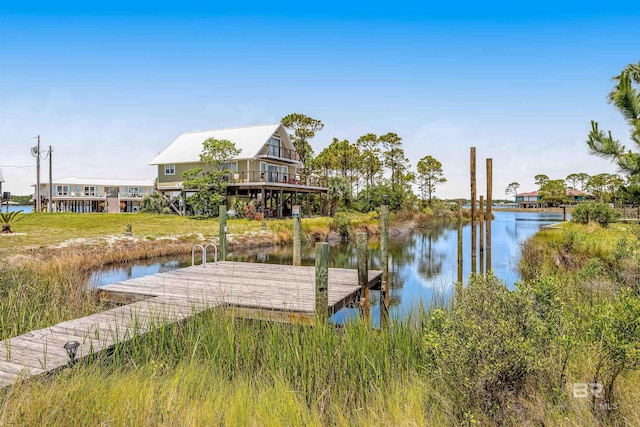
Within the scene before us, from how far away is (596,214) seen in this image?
23.7 metres

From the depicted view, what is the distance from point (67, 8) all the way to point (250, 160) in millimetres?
19496

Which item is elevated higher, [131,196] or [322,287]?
[131,196]

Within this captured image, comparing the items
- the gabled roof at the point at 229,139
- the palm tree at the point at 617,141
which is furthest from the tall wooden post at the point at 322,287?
the gabled roof at the point at 229,139

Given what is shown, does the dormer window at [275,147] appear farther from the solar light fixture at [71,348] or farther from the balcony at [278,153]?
the solar light fixture at [71,348]

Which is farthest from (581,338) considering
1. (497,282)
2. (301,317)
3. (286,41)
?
(286,41)

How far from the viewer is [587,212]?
24469 millimetres

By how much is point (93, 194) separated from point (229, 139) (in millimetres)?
29680

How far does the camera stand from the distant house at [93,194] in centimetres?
5441

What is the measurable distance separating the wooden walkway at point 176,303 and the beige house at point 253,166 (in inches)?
921

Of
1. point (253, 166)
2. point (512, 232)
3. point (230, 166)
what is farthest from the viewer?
point (230, 166)

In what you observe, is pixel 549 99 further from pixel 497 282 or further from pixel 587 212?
pixel 497 282

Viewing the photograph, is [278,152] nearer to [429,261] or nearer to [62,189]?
[429,261]

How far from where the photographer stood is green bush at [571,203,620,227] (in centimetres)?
2312

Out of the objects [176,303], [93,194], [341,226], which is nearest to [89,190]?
[93,194]
